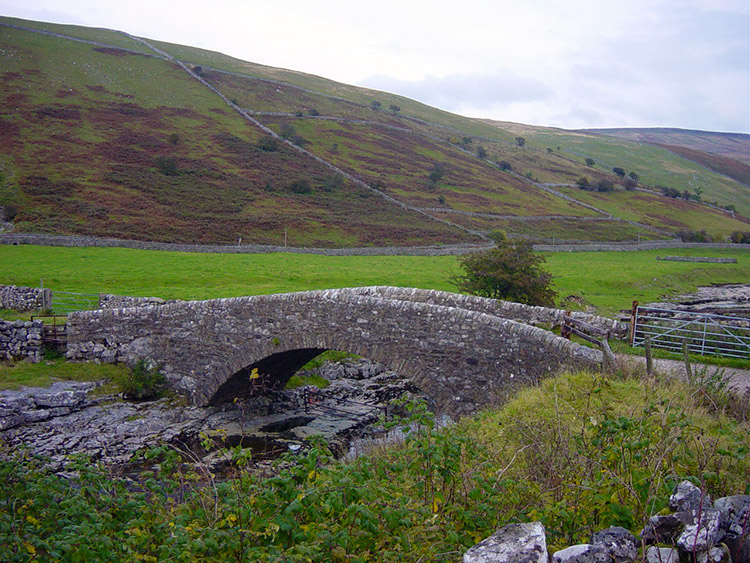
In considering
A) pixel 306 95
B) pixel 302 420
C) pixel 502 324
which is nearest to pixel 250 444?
pixel 302 420

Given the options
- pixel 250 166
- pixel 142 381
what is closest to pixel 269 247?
pixel 250 166

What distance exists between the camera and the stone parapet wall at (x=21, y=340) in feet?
57.4

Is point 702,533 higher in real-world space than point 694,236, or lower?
lower

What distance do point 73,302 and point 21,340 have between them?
16.6ft

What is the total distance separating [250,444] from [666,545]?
12.3 metres

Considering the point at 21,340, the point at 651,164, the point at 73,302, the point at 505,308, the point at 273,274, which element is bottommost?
the point at 21,340

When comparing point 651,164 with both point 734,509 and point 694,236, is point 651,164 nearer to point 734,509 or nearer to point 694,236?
point 694,236

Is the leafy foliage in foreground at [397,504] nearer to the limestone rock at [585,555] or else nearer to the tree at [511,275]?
the limestone rock at [585,555]

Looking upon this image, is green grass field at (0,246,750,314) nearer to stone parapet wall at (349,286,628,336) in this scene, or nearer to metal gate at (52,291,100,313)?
metal gate at (52,291,100,313)

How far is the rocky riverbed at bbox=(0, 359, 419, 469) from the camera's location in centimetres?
1349

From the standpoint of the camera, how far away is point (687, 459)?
507cm

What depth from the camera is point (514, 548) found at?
3.75 m

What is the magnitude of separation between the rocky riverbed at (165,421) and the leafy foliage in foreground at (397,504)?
7279 millimetres

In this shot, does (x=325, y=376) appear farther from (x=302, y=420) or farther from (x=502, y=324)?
(x=502, y=324)
